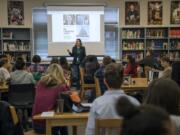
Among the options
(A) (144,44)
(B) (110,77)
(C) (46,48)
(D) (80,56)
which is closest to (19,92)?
(B) (110,77)

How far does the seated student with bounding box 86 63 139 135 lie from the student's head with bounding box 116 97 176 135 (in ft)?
4.86

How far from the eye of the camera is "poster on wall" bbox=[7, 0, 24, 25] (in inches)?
420

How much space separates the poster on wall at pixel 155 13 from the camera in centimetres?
1098

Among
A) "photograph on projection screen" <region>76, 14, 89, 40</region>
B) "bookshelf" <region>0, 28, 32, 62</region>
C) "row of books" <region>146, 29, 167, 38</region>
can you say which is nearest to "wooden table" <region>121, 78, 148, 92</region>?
"photograph on projection screen" <region>76, 14, 89, 40</region>

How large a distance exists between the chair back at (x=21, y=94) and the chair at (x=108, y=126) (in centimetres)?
297

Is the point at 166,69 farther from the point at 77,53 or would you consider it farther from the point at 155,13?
the point at 155,13

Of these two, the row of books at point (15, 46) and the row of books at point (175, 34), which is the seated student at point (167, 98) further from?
the row of books at point (175, 34)

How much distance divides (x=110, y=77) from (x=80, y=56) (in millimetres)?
7534

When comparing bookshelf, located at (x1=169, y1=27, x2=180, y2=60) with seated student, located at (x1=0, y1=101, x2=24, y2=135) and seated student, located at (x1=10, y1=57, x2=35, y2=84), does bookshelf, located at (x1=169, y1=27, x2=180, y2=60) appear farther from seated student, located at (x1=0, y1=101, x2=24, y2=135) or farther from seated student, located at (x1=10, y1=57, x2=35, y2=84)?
seated student, located at (x1=0, y1=101, x2=24, y2=135)

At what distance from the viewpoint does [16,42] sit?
10672 mm

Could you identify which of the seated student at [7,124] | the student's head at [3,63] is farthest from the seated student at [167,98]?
the student's head at [3,63]

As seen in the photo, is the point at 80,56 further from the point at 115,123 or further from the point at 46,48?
the point at 115,123

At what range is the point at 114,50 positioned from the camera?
439 inches

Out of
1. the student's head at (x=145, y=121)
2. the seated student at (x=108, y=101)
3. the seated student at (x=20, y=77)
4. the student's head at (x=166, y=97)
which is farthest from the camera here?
the seated student at (x=20, y=77)
